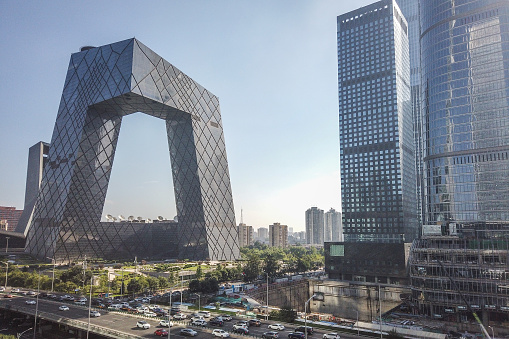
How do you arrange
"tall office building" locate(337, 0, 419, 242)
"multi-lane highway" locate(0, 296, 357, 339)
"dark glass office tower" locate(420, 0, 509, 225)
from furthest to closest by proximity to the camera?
1. "tall office building" locate(337, 0, 419, 242)
2. "dark glass office tower" locate(420, 0, 509, 225)
3. "multi-lane highway" locate(0, 296, 357, 339)

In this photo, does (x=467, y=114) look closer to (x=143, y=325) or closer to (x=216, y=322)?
(x=216, y=322)

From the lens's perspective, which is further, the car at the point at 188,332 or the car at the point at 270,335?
the car at the point at 188,332

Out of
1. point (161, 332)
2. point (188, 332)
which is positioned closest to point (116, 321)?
point (161, 332)

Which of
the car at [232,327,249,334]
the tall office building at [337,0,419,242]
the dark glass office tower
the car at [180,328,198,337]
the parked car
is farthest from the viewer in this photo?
the tall office building at [337,0,419,242]

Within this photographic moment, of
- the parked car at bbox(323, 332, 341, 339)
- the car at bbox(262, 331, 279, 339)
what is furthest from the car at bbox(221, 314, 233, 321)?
the parked car at bbox(323, 332, 341, 339)

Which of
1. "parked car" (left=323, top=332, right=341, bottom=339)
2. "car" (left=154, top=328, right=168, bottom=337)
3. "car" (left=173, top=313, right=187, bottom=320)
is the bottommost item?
"car" (left=173, top=313, right=187, bottom=320)

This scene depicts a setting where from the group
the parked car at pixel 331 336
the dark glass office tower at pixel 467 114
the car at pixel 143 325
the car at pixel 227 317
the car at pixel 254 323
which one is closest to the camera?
the parked car at pixel 331 336

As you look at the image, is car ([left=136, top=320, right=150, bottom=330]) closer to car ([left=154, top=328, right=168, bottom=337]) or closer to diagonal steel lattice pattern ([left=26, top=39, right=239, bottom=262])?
car ([left=154, top=328, right=168, bottom=337])

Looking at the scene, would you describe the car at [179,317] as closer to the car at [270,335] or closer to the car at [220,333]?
the car at [220,333]

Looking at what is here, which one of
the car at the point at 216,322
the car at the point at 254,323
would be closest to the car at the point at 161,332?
the car at the point at 216,322
